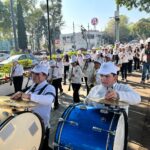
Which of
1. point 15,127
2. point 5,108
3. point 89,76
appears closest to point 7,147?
point 15,127

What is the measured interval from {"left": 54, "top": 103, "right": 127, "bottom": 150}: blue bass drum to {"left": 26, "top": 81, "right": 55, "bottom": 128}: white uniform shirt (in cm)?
35

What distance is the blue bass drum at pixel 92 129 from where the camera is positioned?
398cm

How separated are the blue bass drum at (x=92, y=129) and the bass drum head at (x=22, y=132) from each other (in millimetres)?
284

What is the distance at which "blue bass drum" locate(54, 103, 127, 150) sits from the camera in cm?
398

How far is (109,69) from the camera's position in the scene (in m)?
4.55

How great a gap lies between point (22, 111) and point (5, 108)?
1.10 ft

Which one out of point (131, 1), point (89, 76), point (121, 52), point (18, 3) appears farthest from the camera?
point (18, 3)

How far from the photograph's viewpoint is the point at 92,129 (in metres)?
4.05

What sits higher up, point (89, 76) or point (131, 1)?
point (131, 1)

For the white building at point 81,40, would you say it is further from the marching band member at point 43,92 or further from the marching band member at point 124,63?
the marching band member at point 43,92

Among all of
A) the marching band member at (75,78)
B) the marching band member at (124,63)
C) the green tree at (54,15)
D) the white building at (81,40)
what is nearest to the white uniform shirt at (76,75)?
the marching band member at (75,78)

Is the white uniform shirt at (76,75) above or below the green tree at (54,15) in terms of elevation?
below

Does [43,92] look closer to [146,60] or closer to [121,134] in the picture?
[121,134]

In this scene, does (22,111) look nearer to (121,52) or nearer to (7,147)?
(7,147)
